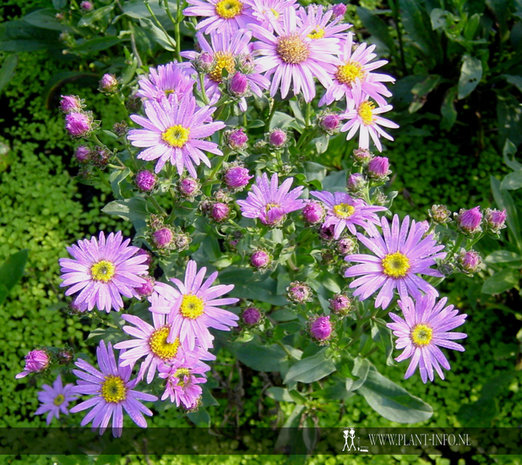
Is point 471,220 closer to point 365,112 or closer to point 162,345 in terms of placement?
point 365,112

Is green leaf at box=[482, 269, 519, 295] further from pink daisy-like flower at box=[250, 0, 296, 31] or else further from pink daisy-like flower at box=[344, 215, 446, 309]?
pink daisy-like flower at box=[250, 0, 296, 31]

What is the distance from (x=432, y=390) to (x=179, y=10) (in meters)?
2.18

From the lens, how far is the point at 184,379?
1997 millimetres

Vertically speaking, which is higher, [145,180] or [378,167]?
[378,167]

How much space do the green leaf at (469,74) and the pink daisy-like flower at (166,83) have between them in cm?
170

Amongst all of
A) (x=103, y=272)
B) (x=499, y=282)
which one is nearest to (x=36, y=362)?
(x=103, y=272)

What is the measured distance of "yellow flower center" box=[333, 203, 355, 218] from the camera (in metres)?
2.04

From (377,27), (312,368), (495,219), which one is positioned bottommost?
(312,368)

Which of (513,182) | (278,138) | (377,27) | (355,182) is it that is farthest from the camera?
(377,27)

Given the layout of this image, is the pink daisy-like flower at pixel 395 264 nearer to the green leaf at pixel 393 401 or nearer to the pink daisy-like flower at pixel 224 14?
the green leaf at pixel 393 401

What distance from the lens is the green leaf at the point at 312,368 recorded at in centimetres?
234

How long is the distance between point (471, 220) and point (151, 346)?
1115 millimetres

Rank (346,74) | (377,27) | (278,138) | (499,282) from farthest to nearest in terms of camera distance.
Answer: (377,27) → (499,282) → (346,74) → (278,138)

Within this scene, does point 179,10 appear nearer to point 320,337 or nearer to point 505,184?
point 320,337
